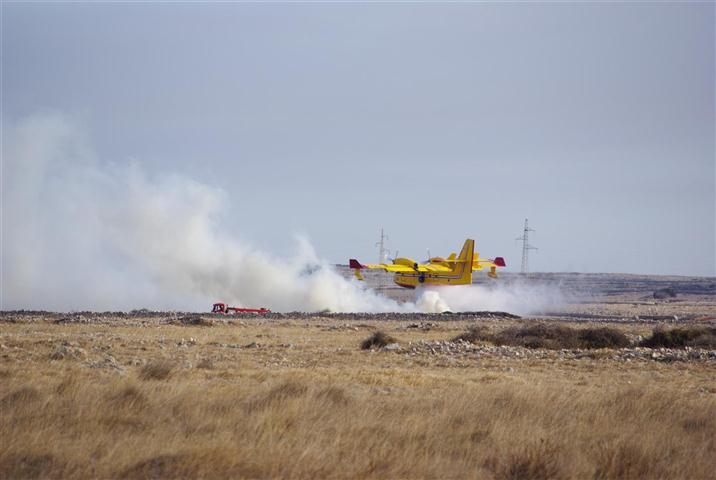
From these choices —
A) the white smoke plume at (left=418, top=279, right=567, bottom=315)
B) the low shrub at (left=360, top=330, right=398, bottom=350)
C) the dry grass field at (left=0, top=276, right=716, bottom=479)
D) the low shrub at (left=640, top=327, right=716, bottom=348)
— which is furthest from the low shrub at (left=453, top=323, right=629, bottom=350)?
the white smoke plume at (left=418, top=279, right=567, bottom=315)

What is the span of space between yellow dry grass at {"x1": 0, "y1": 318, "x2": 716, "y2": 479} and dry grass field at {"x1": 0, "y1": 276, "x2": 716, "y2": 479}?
0.03 metres

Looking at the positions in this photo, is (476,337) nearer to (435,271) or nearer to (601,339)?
(601,339)

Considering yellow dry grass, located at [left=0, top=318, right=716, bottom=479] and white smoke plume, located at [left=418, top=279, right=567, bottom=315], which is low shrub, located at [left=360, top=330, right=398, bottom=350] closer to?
yellow dry grass, located at [left=0, top=318, right=716, bottom=479]

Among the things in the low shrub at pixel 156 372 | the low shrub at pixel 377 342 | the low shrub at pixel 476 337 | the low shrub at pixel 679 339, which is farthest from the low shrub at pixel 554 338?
the low shrub at pixel 156 372

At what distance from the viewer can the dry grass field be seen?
11.4 m

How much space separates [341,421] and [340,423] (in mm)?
157

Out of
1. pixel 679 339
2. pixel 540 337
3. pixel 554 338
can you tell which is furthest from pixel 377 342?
pixel 679 339

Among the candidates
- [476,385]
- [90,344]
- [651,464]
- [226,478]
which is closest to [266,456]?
[226,478]

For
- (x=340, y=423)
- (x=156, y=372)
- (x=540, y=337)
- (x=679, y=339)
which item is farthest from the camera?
(x=679, y=339)

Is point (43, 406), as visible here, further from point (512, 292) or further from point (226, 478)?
point (512, 292)

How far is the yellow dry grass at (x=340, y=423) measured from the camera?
1135cm

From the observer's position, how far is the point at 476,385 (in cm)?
1962

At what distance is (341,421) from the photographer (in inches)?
549

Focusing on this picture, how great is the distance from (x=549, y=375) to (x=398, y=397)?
768 cm
